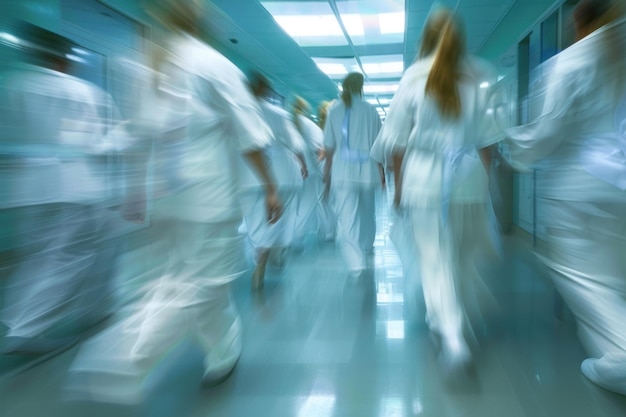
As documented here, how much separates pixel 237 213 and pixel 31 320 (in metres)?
1.05

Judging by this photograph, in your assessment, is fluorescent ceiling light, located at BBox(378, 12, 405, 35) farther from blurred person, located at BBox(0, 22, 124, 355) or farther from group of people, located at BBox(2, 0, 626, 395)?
blurred person, located at BBox(0, 22, 124, 355)

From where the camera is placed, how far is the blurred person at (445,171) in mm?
1785

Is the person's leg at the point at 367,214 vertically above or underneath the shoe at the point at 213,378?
above

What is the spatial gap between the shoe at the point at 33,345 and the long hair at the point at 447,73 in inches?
74.6

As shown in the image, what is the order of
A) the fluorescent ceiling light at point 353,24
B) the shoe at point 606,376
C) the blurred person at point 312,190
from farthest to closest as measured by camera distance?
the fluorescent ceiling light at point 353,24 → the blurred person at point 312,190 → the shoe at point 606,376

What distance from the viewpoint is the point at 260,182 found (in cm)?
191

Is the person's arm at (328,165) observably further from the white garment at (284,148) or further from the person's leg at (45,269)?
the person's leg at (45,269)

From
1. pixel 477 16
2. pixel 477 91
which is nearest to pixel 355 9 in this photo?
pixel 477 16

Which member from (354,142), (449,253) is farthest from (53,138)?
(354,142)

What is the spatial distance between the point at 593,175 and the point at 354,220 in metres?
1.99

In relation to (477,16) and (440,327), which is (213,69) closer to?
(440,327)

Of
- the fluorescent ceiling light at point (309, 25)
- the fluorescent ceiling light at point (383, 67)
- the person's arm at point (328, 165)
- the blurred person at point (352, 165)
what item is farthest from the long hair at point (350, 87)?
the fluorescent ceiling light at point (383, 67)

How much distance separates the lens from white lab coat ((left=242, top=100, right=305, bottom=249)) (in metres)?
3.18

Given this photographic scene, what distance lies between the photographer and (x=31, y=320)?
6.38ft
